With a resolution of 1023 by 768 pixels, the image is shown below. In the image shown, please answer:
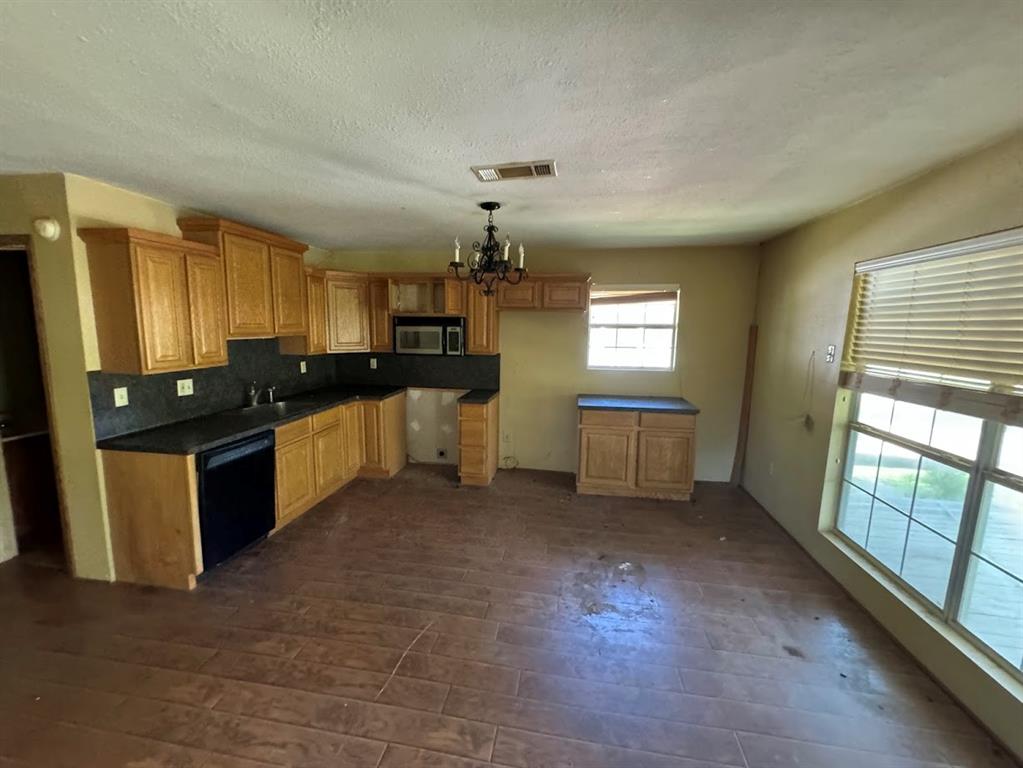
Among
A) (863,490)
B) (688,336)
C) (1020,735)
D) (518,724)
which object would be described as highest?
(688,336)

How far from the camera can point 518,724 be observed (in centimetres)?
176

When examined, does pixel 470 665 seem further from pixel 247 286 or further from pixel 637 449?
pixel 247 286

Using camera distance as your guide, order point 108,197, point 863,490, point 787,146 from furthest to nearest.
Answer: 1. point 863,490
2. point 108,197
3. point 787,146

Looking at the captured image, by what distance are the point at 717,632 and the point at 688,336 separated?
9.71 ft

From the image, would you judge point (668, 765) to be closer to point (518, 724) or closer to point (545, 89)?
point (518, 724)

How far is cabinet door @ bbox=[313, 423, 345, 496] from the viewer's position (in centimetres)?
381

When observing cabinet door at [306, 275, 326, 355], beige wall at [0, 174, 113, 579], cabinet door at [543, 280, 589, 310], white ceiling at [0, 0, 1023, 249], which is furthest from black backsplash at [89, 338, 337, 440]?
cabinet door at [543, 280, 589, 310]

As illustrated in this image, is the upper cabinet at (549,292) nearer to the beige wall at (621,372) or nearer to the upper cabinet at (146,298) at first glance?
the beige wall at (621,372)

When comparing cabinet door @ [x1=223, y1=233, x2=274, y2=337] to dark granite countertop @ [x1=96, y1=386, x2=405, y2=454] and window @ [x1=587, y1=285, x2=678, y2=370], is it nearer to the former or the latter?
dark granite countertop @ [x1=96, y1=386, x2=405, y2=454]

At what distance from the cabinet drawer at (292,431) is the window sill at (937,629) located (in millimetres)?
4086

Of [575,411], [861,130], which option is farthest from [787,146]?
[575,411]

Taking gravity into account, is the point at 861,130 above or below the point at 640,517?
above

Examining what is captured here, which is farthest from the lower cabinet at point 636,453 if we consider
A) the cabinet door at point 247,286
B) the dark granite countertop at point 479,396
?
the cabinet door at point 247,286

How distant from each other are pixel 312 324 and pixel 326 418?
0.97 metres
